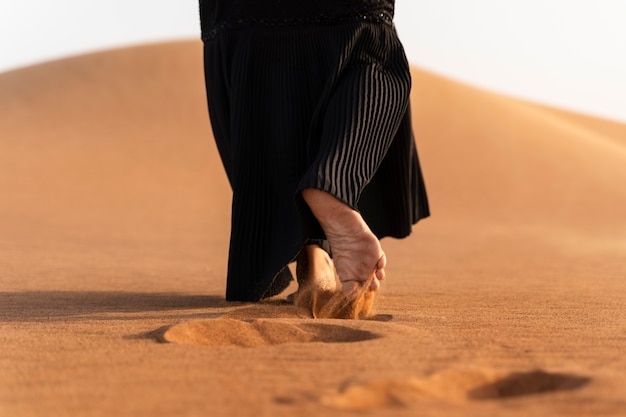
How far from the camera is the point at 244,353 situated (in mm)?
2059

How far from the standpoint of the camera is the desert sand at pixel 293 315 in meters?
1.69

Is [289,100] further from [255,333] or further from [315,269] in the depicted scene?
[255,333]

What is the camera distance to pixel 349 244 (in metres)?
2.77

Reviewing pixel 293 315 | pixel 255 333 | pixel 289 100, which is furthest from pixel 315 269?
pixel 255 333

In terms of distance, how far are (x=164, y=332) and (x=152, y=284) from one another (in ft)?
6.69

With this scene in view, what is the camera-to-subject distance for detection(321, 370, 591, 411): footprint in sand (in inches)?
64.8

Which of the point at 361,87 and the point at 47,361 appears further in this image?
the point at 361,87

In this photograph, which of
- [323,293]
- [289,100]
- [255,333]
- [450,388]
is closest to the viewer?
[450,388]

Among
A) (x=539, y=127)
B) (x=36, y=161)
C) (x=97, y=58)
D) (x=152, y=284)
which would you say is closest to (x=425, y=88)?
(x=539, y=127)

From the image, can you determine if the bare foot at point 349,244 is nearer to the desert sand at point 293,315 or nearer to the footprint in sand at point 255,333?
the desert sand at point 293,315

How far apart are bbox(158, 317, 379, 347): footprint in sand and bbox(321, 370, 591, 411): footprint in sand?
0.52 m

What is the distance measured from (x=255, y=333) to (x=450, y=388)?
697 millimetres

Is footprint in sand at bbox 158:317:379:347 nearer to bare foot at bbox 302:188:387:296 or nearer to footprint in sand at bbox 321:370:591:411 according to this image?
bare foot at bbox 302:188:387:296

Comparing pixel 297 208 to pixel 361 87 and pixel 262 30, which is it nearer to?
pixel 361 87
